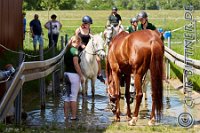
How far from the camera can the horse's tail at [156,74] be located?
10375 mm

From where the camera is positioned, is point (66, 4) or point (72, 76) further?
point (66, 4)

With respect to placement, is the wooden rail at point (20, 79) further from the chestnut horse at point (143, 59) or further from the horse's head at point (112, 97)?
the chestnut horse at point (143, 59)

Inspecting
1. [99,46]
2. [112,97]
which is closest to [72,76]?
[112,97]

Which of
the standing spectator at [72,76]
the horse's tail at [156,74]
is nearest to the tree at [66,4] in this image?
the standing spectator at [72,76]

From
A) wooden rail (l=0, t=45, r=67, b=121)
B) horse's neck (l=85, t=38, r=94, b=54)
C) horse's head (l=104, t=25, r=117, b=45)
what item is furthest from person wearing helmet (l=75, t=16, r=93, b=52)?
wooden rail (l=0, t=45, r=67, b=121)

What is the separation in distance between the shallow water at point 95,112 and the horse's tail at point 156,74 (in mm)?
1028

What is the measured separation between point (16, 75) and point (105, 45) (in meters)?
5.59

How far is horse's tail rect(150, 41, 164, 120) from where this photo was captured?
34.0 feet

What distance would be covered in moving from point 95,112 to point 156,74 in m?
3.12

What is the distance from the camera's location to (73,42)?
38.4 feet

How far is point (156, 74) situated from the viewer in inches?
410

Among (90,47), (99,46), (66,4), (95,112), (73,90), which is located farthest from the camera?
(66,4)

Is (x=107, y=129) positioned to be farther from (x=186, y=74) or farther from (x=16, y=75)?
(x=186, y=74)

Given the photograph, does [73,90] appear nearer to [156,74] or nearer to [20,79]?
[20,79]
